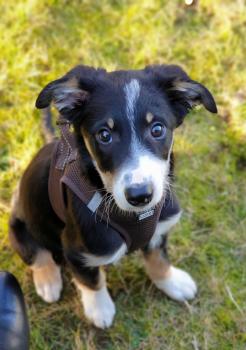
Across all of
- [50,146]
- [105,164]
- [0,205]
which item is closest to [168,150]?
[105,164]

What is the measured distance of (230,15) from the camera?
4785mm

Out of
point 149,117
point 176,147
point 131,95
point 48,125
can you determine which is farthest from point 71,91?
point 176,147

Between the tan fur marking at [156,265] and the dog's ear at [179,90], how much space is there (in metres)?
1.02

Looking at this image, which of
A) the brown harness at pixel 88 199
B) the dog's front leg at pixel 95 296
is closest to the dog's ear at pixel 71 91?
the brown harness at pixel 88 199

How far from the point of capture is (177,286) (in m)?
3.44

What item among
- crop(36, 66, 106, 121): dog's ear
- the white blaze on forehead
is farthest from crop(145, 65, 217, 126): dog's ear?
crop(36, 66, 106, 121): dog's ear

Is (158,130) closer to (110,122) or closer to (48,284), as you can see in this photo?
(110,122)

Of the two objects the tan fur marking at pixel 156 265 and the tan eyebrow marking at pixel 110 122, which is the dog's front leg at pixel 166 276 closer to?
the tan fur marking at pixel 156 265

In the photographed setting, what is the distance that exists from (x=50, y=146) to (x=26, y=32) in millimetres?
1900

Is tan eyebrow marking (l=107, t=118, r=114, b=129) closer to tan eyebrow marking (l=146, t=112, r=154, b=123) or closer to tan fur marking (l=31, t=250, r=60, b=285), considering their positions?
tan eyebrow marking (l=146, t=112, r=154, b=123)

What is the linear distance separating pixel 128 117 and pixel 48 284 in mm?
1577

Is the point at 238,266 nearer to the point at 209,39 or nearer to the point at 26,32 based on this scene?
the point at 209,39

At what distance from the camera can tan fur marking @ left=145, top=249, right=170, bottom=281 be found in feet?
10.7

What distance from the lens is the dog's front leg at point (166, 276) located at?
3.26 m
